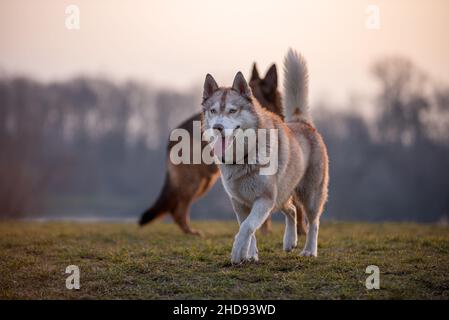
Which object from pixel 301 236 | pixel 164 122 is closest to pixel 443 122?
pixel 164 122

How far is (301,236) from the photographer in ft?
31.3

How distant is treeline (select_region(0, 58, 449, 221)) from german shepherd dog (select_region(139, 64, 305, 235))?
15.9 m

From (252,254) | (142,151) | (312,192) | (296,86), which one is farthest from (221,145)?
(142,151)

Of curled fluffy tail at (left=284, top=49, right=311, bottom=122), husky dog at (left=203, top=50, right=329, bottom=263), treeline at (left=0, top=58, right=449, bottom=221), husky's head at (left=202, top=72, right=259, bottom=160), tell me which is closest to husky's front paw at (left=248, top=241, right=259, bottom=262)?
husky dog at (left=203, top=50, right=329, bottom=263)

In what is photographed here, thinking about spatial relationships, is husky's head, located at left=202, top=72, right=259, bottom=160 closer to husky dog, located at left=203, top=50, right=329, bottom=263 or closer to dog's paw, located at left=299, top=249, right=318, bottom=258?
husky dog, located at left=203, top=50, right=329, bottom=263

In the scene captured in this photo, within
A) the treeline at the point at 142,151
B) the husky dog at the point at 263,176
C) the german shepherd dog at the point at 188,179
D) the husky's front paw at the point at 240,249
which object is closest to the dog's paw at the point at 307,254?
the husky dog at the point at 263,176

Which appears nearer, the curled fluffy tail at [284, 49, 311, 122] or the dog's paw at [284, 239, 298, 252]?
the dog's paw at [284, 239, 298, 252]

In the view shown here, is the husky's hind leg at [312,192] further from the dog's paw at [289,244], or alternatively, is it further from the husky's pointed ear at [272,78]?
the husky's pointed ear at [272,78]

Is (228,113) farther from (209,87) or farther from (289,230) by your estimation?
(289,230)

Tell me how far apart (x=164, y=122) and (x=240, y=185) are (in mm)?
40284

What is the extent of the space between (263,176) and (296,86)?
225cm

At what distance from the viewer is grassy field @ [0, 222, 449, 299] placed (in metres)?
5.52

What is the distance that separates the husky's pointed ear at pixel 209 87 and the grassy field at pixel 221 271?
6.46ft
